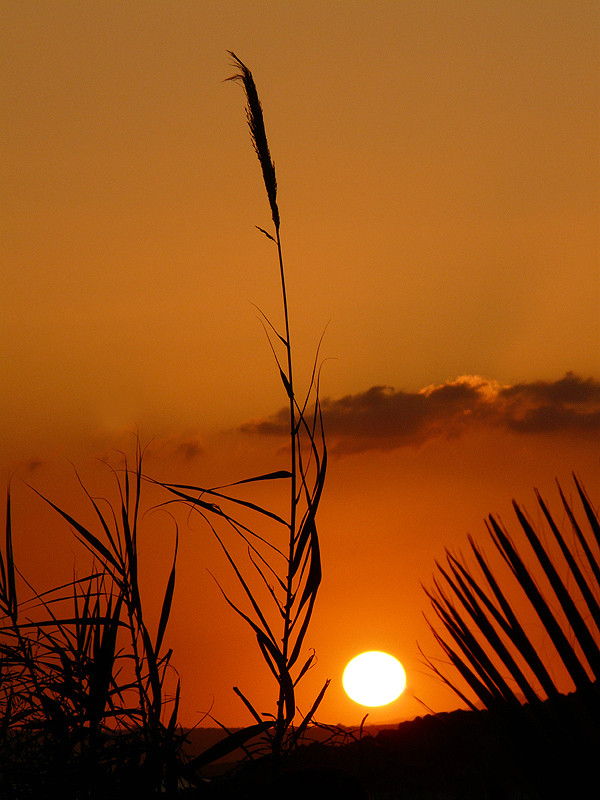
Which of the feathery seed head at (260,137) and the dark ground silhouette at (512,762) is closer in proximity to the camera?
the dark ground silhouette at (512,762)

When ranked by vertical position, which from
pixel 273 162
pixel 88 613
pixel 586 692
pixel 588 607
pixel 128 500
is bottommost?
pixel 586 692

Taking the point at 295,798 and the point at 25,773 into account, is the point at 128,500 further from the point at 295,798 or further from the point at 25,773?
the point at 295,798

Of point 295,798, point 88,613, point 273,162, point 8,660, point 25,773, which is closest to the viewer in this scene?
point 295,798

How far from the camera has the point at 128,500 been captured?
200cm

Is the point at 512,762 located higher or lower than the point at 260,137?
lower

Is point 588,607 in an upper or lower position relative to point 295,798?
upper

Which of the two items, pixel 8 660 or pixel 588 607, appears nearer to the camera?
pixel 588 607

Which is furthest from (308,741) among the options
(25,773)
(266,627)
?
(25,773)

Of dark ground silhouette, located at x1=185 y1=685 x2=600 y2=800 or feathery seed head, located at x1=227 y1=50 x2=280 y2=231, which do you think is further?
feathery seed head, located at x1=227 y1=50 x2=280 y2=231

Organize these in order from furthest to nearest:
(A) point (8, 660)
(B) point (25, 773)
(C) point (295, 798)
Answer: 1. (A) point (8, 660)
2. (B) point (25, 773)
3. (C) point (295, 798)

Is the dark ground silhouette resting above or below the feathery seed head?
below

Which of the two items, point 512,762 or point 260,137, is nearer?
point 512,762

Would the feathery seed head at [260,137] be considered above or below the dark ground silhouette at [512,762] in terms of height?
above

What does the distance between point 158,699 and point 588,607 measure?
3.15ft
